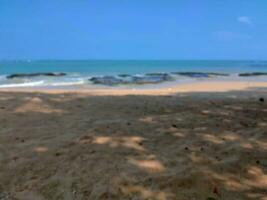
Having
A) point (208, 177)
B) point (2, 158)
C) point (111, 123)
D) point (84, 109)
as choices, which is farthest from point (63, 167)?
point (84, 109)

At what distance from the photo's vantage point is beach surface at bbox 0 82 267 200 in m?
3.03

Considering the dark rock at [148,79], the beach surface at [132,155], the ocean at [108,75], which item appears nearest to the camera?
the beach surface at [132,155]

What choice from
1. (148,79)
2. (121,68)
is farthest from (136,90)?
(121,68)

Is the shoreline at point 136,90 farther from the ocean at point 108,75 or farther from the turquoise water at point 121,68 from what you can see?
the turquoise water at point 121,68

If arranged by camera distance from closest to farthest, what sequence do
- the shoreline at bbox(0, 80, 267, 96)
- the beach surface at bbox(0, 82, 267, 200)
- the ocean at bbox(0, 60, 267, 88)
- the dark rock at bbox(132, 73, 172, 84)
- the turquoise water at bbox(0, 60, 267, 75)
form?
the beach surface at bbox(0, 82, 267, 200)
the shoreline at bbox(0, 80, 267, 96)
the dark rock at bbox(132, 73, 172, 84)
the ocean at bbox(0, 60, 267, 88)
the turquoise water at bbox(0, 60, 267, 75)

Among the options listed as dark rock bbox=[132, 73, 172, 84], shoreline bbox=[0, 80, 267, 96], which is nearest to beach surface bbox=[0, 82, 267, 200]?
shoreline bbox=[0, 80, 267, 96]

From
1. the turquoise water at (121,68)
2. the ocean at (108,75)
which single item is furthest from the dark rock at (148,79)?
the turquoise water at (121,68)

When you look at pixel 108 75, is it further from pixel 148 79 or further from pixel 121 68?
pixel 121 68

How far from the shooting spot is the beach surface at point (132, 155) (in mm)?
3031

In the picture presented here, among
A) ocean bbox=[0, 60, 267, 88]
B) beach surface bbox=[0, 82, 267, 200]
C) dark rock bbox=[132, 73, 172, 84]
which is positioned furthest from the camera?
ocean bbox=[0, 60, 267, 88]

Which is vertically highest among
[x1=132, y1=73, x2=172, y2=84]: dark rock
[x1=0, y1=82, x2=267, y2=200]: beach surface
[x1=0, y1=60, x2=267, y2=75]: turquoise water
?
[x1=0, y1=82, x2=267, y2=200]: beach surface

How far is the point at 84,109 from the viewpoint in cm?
640

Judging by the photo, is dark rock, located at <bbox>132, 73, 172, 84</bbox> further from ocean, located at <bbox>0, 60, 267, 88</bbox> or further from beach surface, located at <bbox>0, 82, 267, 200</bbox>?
beach surface, located at <bbox>0, 82, 267, 200</bbox>

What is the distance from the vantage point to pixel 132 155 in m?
3.79
